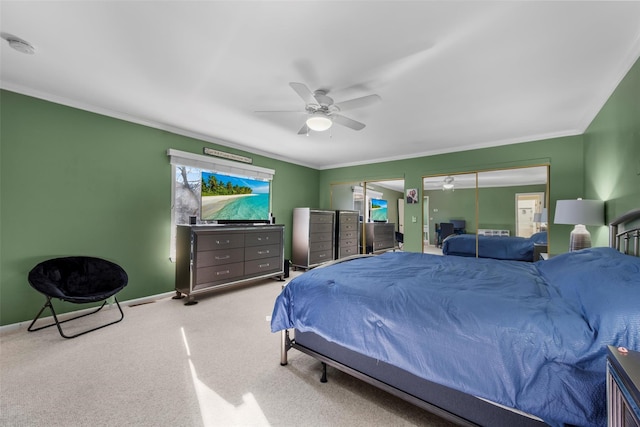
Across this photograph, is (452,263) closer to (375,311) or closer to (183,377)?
(375,311)

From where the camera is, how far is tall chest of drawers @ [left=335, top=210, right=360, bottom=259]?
248 inches

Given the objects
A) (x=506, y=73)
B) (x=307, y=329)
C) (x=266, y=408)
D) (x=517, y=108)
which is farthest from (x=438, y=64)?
(x=266, y=408)

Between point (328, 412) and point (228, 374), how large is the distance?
0.86 metres

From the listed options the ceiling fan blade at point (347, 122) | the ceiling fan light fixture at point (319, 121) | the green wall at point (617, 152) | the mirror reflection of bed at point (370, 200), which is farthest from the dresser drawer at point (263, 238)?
the green wall at point (617, 152)

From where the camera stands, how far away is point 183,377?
2.01 metres

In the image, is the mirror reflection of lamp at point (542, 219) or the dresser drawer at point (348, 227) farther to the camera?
the dresser drawer at point (348, 227)

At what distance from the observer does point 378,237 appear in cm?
645

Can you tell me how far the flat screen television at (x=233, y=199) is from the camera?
4.40 meters

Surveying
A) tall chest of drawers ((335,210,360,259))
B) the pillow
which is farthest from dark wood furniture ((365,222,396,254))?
the pillow

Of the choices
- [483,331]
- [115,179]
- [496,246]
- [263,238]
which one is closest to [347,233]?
[263,238]

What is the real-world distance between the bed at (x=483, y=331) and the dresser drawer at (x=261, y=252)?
245 centimetres

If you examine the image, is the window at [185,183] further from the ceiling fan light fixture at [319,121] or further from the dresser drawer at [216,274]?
the ceiling fan light fixture at [319,121]

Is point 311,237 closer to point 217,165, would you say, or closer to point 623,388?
point 217,165

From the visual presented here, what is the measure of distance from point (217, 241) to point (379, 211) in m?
3.81
